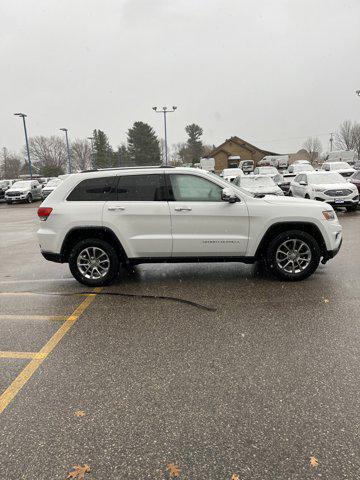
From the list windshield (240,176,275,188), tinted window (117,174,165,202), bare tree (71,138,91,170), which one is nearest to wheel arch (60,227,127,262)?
tinted window (117,174,165,202)

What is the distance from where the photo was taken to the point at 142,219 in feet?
18.9

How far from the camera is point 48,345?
4023 mm

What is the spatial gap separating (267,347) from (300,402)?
0.90 m

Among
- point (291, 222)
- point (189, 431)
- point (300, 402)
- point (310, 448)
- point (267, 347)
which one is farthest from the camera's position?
point (291, 222)

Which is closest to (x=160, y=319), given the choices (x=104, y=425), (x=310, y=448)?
(x=104, y=425)

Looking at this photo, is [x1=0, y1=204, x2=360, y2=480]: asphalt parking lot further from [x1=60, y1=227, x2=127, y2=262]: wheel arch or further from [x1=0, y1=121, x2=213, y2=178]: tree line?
[x1=0, y1=121, x2=213, y2=178]: tree line

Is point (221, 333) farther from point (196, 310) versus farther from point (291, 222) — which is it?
point (291, 222)

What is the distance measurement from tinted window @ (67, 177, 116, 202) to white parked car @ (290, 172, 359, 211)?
10290mm

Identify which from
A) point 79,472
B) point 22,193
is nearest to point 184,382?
point 79,472

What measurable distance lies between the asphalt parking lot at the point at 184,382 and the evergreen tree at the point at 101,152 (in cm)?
8571

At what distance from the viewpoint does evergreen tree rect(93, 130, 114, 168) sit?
88938mm

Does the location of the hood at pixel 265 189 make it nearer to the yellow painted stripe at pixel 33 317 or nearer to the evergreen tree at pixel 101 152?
the yellow painted stripe at pixel 33 317

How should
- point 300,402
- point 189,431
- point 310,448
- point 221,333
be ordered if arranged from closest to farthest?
point 310,448 < point 189,431 < point 300,402 < point 221,333

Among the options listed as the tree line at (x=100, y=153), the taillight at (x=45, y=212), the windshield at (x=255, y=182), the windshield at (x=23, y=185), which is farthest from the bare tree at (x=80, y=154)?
the taillight at (x=45, y=212)
